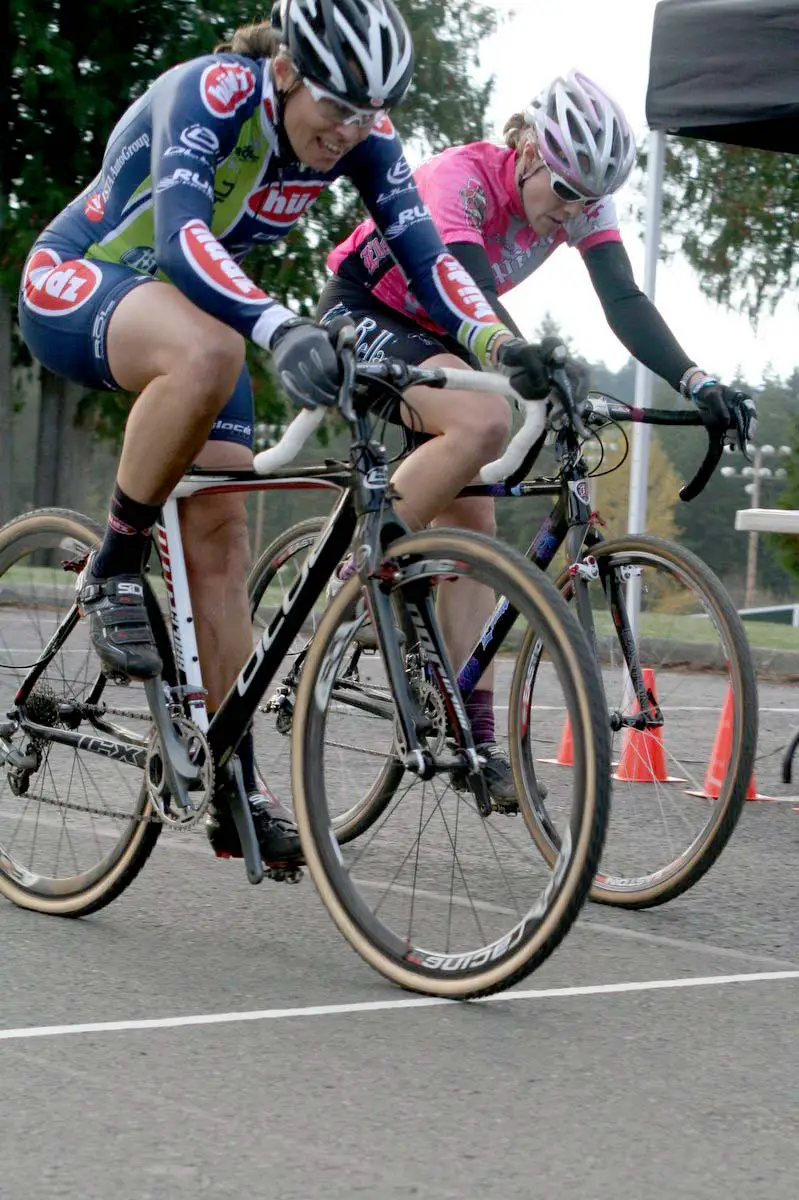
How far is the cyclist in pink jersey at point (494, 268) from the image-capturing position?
4.59m

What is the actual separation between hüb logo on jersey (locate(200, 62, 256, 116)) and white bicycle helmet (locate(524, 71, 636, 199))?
1172mm

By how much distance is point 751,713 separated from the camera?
4.29 m

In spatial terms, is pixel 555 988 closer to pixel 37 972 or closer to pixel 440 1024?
pixel 440 1024

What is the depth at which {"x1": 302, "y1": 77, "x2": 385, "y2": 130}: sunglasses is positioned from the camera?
3695mm

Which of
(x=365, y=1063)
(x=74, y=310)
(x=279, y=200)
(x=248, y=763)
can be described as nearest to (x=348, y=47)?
(x=279, y=200)

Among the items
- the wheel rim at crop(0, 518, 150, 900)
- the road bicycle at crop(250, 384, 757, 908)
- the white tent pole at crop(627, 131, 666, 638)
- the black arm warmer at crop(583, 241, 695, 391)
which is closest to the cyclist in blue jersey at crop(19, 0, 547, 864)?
the wheel rim at crop(0, 518, 150, 900)

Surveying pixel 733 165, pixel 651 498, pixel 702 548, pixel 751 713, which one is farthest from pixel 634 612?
pixel 702 548

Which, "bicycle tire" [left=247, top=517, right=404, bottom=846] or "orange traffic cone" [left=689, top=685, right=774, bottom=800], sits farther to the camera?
"bicycle tire" [left=247, top=517, right=404, bottom=846]

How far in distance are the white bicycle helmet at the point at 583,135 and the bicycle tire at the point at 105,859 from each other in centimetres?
157

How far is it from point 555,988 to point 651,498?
86.4 meters

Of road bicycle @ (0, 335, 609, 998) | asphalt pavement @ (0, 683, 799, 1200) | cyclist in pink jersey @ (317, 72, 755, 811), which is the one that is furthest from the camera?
cyclist in pink jersey @ (317, 72, 755, 811)

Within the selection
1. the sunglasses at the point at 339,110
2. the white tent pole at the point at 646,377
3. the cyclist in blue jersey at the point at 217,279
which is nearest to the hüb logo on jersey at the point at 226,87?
the cyclist in blue jersey at the point at 217,279

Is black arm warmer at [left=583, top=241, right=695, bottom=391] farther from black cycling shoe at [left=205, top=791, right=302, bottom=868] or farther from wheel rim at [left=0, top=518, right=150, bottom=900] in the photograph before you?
black cycling shoe at [left=205, top=791, right=302, bottom=868]

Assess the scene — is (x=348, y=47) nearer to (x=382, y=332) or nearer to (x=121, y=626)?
(x=121, y=626)
